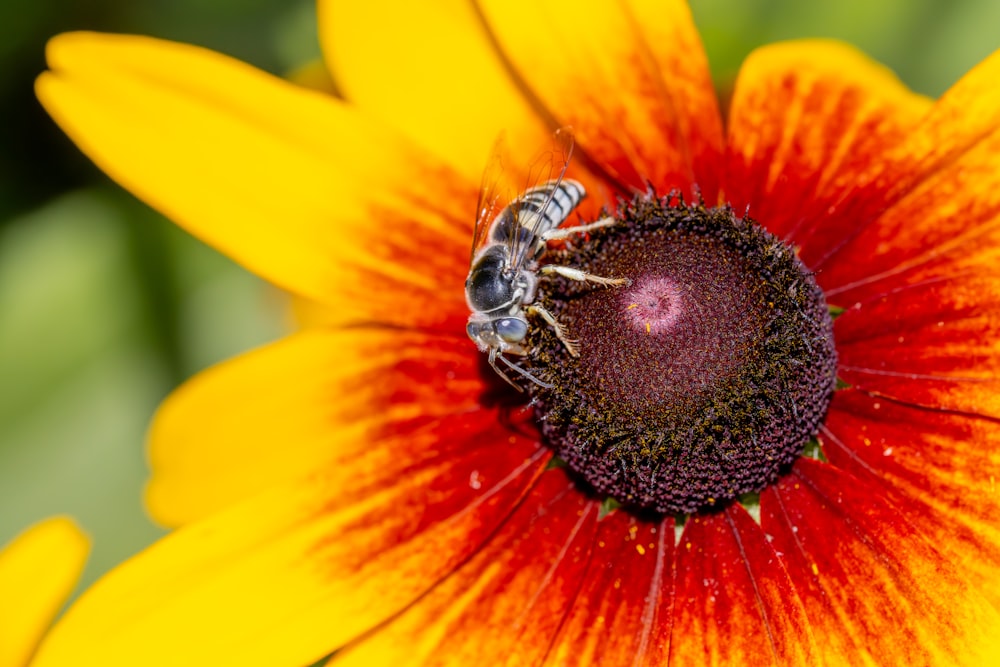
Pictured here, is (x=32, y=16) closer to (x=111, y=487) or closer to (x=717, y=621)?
(x=111, y=487)

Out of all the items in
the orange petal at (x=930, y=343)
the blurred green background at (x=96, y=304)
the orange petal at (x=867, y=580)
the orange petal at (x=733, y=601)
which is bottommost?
the blurred green background at (x=96, y=304)

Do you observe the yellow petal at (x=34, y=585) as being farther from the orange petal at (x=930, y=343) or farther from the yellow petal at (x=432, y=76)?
the orange petal at (x=930, y=343)

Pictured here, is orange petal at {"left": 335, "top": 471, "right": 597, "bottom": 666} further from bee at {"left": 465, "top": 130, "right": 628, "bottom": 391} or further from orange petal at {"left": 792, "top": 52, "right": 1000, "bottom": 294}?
orange petal at {"left": 792, "top": 52, "right": 1000, "bottom": 294}

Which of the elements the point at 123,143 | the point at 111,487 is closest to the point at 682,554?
the point at 123,143

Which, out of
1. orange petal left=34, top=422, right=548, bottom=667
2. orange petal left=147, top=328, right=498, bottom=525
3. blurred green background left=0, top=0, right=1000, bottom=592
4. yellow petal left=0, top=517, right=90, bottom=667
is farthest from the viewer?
blurred green background left=0, top=0, right=1000, bottom=592

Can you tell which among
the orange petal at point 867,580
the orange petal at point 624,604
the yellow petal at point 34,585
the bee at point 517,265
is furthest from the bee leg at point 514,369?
the yellow petal at point 34,585

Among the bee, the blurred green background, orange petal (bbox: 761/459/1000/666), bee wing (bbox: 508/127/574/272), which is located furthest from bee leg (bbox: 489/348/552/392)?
the blurred green background
